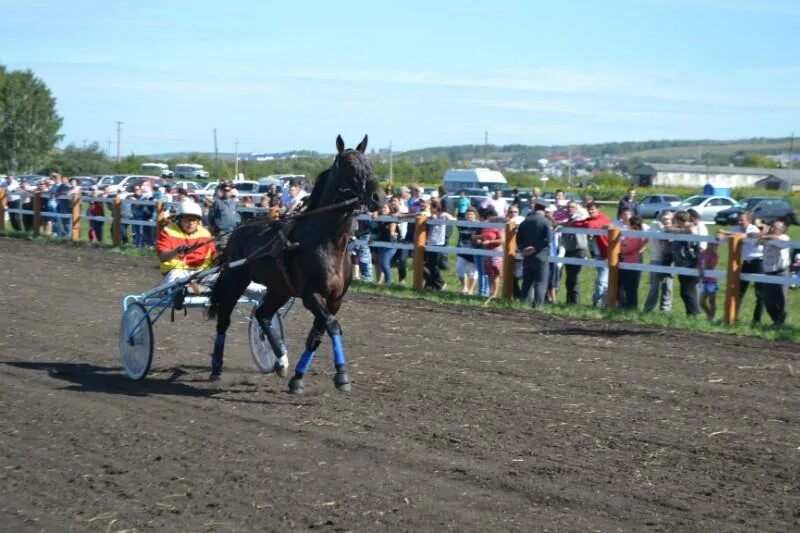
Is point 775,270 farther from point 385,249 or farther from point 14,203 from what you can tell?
point 14,203

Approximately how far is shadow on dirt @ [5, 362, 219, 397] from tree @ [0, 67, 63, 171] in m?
79.9

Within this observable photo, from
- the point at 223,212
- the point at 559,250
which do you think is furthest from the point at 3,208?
the point at 559,250

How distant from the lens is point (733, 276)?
14203 millimetres

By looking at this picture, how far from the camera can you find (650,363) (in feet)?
36.8

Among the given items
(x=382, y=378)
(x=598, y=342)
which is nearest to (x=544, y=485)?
(x=382, y=378)

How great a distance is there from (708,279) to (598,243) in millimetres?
1944

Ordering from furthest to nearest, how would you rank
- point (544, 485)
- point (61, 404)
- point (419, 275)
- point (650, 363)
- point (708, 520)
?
1. point (419, 275)
2. point (650, 363)
3. point (61, 404)
4. point (544, 485)
5. point (708, 520)

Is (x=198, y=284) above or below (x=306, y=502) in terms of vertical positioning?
above

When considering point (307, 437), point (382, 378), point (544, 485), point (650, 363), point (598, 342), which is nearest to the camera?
point (544, 485)

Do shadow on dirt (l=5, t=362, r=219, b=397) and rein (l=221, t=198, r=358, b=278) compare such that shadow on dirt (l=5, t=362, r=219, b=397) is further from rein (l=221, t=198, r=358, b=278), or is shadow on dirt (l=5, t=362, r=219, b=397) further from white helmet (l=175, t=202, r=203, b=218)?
white helmet (l=175, t=202, r=203, b=218)

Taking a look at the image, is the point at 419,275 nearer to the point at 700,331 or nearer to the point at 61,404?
the point at 700,331

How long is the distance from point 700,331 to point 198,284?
6379mm

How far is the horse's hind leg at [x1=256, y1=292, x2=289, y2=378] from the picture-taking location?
10.0 metres

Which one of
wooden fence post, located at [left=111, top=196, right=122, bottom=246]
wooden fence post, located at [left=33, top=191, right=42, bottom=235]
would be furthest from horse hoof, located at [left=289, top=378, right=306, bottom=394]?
wooden fence post, located at [left=33, top=191, right=42, bottom=235]
